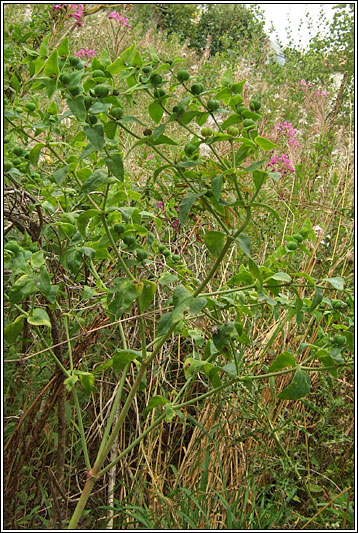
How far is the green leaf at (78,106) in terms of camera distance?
0.79 m

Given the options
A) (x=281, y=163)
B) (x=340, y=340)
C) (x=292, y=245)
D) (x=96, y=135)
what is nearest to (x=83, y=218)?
(x=96, y=135)

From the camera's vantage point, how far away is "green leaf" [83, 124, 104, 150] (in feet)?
2.67

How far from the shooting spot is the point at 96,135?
82 centimetres

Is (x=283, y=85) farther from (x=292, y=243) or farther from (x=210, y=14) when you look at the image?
(x=292, y=243)

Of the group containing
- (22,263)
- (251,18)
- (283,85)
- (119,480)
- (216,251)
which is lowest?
(119,480)

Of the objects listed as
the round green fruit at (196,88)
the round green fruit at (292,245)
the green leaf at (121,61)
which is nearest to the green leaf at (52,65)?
the green leaf at (121,61)

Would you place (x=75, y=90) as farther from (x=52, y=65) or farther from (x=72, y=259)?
(x=72, y=259)

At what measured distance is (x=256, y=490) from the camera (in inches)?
57.4

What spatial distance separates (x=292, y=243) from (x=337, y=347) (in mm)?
247

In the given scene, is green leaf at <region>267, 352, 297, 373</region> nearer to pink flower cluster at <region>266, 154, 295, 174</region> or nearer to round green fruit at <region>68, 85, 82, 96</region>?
round green fruit at <region>68, 85, 82, 96</region>

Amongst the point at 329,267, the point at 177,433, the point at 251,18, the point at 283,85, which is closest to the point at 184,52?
the point at 251,18

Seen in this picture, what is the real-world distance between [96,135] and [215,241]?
0.30 metres

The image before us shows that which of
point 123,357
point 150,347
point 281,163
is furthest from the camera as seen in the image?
point 281,163

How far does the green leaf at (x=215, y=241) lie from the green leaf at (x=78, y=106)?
12.2 inches
